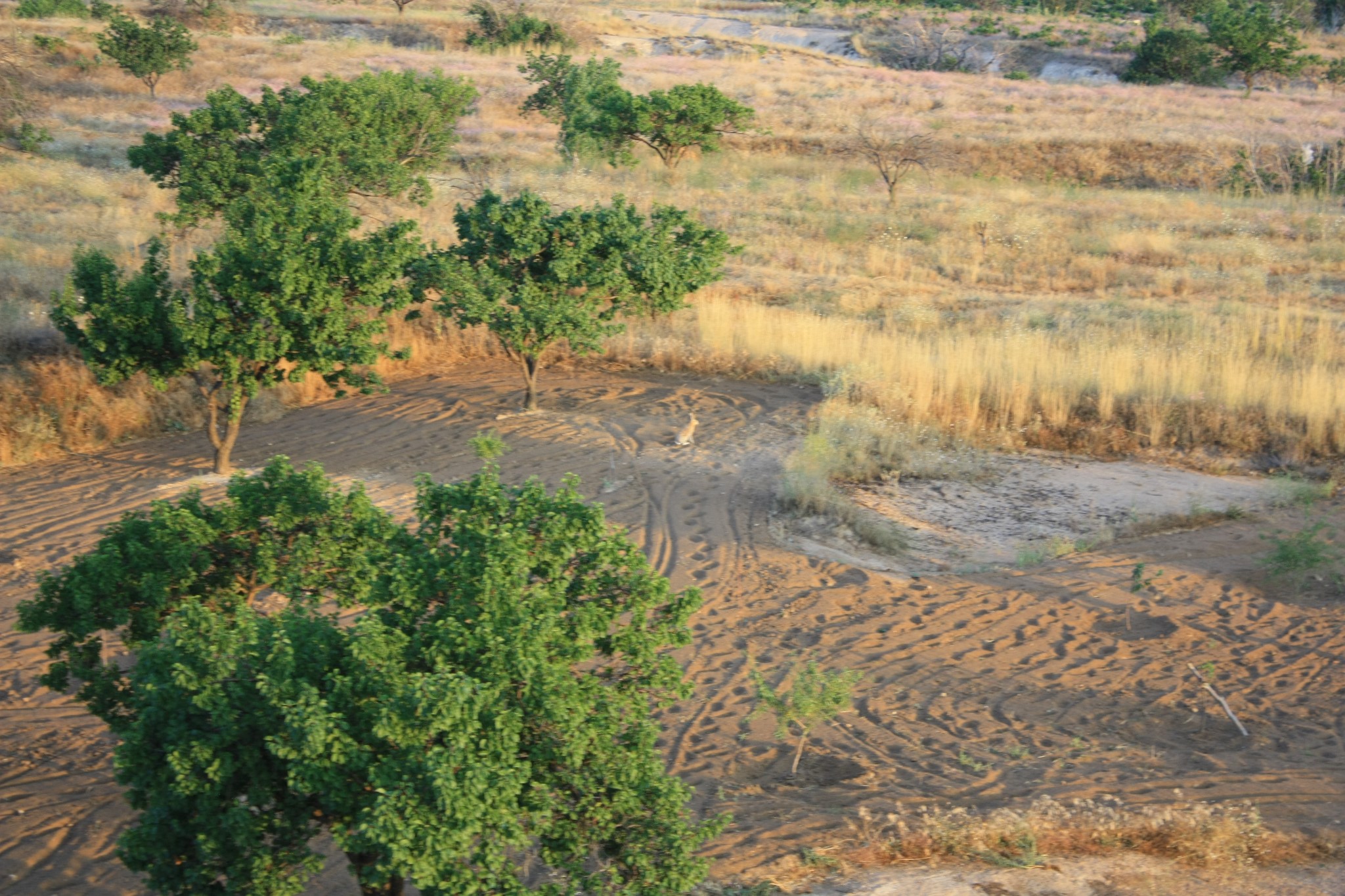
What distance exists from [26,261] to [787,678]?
13.1m

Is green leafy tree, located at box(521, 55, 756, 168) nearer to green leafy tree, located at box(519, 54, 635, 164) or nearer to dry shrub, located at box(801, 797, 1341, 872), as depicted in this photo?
green leafy tree, located at box(519, 54, 635, 164)

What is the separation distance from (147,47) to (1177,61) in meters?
35.4

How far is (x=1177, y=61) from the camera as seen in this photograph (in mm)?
41344

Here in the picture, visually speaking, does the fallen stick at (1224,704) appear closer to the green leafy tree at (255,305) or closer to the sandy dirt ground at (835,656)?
the sandy dirt ground at (835,656)

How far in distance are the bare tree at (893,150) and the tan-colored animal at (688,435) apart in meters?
15.1

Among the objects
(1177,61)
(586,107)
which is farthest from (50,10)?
(1177,61)

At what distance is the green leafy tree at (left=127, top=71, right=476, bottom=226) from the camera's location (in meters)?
15.5

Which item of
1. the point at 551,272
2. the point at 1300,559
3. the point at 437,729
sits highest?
the point at 551,272

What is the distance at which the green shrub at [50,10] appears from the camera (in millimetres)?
39125

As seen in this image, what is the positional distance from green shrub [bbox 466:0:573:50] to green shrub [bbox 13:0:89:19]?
557 inches

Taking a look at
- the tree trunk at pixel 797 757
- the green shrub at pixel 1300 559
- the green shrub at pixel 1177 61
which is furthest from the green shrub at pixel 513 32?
the tree trunk at pixel 797 757

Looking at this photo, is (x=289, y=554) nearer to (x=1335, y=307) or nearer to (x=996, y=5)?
(x=1335, y=307)

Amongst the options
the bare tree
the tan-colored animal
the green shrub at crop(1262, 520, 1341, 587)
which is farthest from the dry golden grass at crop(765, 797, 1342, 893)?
the bare tree

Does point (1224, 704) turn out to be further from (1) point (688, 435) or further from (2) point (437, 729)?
(1) point (688, 435)
